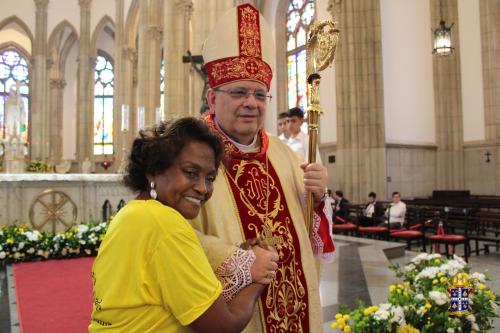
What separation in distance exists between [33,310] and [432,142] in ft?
45.3

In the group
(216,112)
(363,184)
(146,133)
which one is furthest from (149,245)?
(363,184)

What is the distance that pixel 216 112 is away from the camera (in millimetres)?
1847

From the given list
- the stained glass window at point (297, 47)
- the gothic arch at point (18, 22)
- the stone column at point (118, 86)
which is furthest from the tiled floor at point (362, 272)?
the gothic arch at point (18, 22)

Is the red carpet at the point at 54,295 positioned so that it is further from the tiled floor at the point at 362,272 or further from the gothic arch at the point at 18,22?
the gothic arch at the point at 18,22

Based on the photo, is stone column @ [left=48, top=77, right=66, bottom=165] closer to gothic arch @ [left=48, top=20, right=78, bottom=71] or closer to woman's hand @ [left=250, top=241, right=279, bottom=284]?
gothic arch @ [left=48, top=20, right=78, bottom=71]

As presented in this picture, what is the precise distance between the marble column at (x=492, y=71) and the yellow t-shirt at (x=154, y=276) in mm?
14220

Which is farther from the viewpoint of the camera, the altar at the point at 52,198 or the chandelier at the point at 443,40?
the chandelier at the point at 443,40

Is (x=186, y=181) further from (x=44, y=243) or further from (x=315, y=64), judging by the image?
(x=44, y=243)

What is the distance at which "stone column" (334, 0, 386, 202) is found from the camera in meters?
13.8

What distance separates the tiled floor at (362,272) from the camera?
446 centimetres

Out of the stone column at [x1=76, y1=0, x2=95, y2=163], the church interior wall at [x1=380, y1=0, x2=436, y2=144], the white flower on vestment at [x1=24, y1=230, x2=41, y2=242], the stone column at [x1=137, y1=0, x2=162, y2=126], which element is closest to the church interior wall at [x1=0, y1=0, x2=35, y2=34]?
the stone column at [x1=76, y1=0, x2=95, y2=163]

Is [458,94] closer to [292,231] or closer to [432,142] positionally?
[432,142]

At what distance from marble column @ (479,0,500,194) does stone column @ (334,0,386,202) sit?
9.79 feet

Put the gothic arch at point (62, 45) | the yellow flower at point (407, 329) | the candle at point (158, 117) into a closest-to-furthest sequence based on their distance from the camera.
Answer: the candle at point (158, 117) → the yellow flower at point (407, 329) → the gothic arch at point (62, 45)
